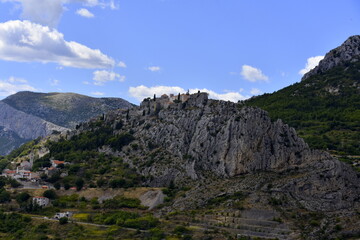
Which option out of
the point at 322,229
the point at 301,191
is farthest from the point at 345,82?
the point at 322,229

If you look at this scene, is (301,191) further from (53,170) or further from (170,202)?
(53,170)

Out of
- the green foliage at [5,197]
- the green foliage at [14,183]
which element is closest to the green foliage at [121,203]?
the green foliage at [5,197]

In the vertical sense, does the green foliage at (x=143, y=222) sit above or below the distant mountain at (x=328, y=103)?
below

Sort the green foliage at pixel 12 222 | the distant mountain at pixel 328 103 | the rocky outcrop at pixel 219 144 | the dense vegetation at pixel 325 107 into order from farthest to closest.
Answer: the distant mountain at pixel 328 103, the dense vegetation at pixel 325 107, the rocky outcrop at pixel 219 144, the green foliage at pixel 12 222

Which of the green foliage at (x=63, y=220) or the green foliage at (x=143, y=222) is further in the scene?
the green foliage at (x=63, y=220)

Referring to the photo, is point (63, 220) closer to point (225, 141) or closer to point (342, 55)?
point (225, 141)

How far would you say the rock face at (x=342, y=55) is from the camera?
631 feet

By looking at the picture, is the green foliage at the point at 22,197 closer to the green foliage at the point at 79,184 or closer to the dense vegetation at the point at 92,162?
the dense vegetation at the point at 92,162

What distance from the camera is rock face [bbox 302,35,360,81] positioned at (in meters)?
192

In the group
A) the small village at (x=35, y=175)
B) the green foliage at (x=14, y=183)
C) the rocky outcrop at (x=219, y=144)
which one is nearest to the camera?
the rocky outcrop at (x=219, y=144)

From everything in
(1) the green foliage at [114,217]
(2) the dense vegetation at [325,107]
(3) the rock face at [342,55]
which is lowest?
(1) the green foliage at [114,217]

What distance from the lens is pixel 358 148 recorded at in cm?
12362

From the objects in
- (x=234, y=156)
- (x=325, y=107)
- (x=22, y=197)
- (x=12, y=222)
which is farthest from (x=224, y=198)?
(x=325, y=107)

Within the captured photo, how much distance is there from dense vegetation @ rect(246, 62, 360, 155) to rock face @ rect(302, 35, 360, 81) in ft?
14.3
